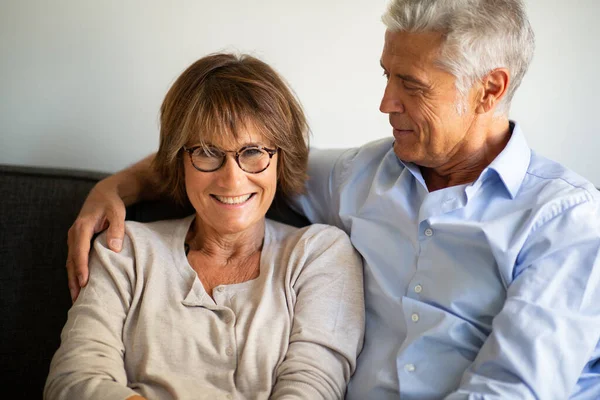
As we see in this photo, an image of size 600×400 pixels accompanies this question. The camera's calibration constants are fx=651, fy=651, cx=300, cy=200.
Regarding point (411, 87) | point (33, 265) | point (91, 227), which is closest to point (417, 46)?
point (411, 87)

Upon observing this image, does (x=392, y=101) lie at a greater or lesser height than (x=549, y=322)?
greater

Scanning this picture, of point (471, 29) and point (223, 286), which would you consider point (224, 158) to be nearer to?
point (223, 286)

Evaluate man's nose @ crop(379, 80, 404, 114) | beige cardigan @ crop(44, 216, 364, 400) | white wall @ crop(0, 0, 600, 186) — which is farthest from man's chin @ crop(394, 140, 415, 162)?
white wall @ crop(0, 0, 600, 186)

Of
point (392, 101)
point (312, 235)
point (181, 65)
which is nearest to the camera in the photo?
point (392, 101)

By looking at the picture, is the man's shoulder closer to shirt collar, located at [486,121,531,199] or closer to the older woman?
shirt collar, located at [486,121,531,199]

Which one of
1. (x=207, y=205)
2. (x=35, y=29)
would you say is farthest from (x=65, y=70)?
(x=207, y=205)

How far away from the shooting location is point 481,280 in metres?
1.63

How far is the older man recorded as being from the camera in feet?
4.79

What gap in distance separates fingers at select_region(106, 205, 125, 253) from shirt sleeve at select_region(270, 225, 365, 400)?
1.57 feet

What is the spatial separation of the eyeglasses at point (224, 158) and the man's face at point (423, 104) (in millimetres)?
355

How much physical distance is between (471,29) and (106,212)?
111 cm

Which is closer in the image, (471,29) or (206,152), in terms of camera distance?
(471,29)

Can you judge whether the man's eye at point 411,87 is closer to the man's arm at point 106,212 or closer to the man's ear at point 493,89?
the man's ear at point 493,89

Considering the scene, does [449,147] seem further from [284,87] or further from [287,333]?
[287,333]
